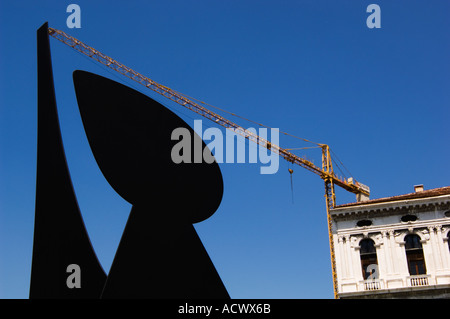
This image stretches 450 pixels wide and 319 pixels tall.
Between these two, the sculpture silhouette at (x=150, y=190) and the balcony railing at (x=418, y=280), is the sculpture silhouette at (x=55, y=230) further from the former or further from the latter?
the balcony railing at (x=418, y=280)

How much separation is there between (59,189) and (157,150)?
544 centimetres

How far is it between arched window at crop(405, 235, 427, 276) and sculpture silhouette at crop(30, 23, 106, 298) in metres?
21.2

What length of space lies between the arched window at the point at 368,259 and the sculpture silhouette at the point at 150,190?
18326 millimetres

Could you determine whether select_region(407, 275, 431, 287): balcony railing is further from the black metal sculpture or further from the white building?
the black metal sculpture

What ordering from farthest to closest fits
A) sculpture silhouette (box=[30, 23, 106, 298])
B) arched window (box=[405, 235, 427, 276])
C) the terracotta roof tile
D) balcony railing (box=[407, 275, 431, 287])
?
the terracotta roof tile, arched window (box=[405, 235, 427, 276]), balcony railing (box=[407, 275, 431, 287]), sculpture silhouette (box=[30, 23, 106, 298])

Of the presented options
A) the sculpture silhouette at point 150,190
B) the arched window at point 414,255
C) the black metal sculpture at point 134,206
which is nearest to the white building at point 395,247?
the arched window at point 414,255

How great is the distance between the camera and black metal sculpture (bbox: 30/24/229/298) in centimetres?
2088

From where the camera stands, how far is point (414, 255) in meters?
37.0

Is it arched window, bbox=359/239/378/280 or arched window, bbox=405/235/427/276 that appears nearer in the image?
arched window, bbox=405/235/427/276

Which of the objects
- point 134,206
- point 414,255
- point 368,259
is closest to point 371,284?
point 368,259

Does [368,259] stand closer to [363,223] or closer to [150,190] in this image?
[363,223]

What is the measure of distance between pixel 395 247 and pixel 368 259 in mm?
1935

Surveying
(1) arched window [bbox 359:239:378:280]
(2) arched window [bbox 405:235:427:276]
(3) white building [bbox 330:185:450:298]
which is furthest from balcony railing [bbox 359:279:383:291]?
(2) arched window [bbox 405:235:427:276]
